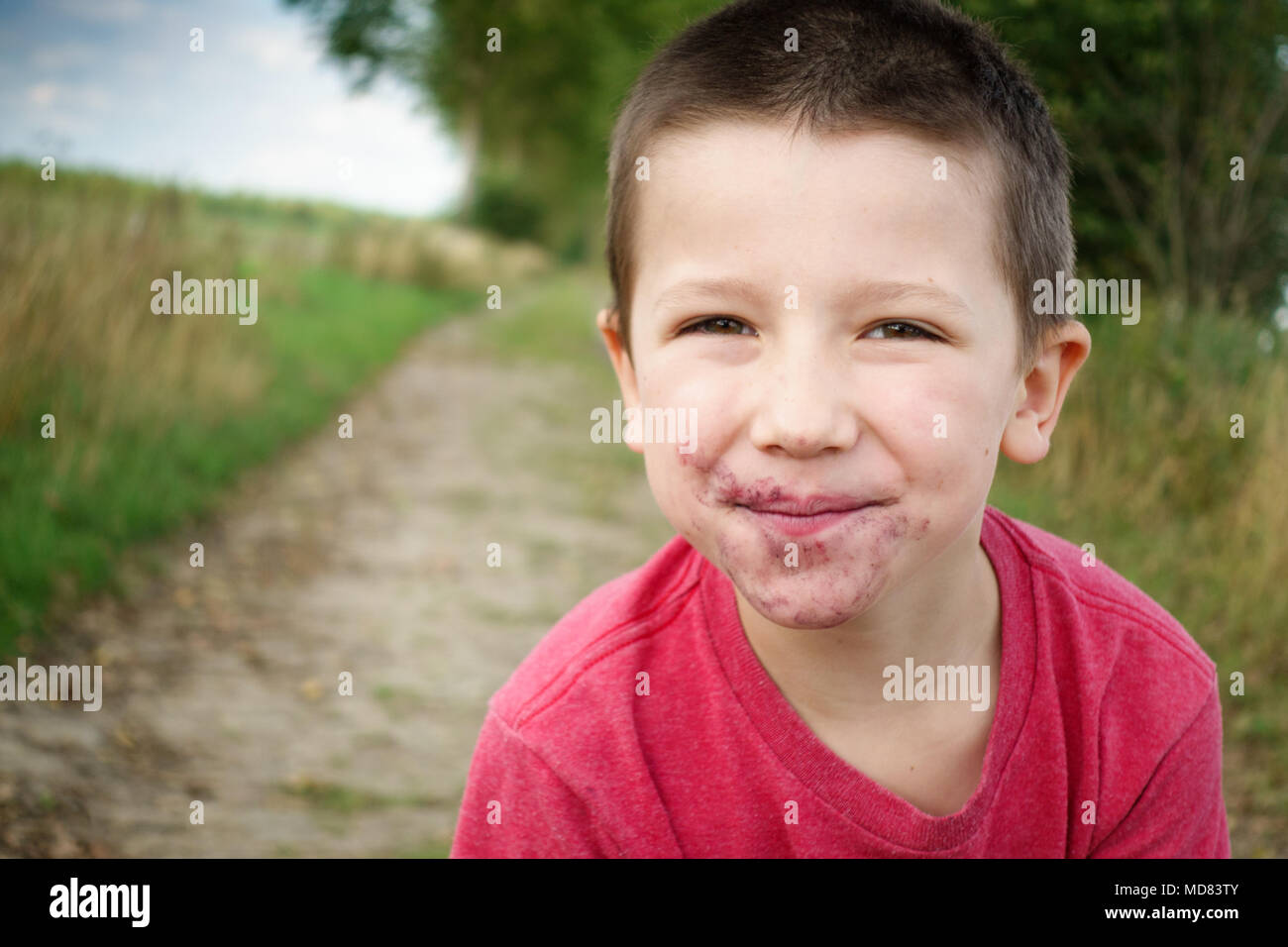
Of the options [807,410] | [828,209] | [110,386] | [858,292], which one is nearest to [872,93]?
[828,209]

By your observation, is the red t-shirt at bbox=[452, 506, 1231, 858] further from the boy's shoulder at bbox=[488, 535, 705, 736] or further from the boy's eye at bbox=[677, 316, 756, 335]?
the boy's eye at bbox=[677, 316, 756, 335]

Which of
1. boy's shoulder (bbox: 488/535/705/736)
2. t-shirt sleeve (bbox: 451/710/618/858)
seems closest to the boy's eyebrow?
boy's shoulder (bbox: 488/535/705/736)

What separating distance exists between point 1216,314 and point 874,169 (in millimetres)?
4856

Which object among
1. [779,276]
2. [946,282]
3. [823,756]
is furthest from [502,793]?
[946,282]

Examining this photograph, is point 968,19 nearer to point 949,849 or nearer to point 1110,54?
point 949,849

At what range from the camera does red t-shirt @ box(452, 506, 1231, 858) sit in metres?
1.61

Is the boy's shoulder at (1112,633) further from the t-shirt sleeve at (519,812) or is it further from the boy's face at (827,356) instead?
the t-shirt sleeve at (519,812)

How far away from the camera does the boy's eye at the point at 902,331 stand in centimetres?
140

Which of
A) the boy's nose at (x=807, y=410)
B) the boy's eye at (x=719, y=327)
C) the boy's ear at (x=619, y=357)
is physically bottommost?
the boy's nose at (x=807, y=410)

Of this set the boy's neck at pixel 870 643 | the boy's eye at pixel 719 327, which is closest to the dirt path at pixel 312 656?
the boy's neck at pixel 870 643

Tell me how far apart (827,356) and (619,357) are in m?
0.62

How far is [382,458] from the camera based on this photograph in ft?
25.6

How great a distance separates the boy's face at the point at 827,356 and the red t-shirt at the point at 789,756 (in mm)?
309

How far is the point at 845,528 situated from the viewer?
4.59ft
